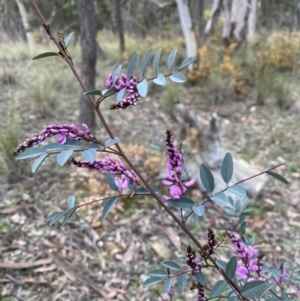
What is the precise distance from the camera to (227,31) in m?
8.03

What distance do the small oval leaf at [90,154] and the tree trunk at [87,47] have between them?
112 inches

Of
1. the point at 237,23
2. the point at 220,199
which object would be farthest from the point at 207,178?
the point at 237,23

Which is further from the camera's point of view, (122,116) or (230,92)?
(230,92)

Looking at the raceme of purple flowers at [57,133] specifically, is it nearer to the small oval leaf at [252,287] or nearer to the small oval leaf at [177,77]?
the small oval leaf at [177,77]

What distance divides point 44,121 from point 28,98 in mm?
745

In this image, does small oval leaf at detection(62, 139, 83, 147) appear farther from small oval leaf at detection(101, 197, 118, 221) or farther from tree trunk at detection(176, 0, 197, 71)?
tree trunk at detection(176, 0, 197, 71)

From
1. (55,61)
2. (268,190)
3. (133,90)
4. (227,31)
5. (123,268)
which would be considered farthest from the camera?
(227,31)

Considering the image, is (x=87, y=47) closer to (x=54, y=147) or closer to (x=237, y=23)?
Result: (x=54, y=147)

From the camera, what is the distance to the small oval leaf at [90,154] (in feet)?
2.04


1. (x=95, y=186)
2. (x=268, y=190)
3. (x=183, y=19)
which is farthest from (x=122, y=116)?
(x=183, y=19)

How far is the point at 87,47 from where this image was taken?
341 cm

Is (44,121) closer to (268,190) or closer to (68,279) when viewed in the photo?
(68,279)

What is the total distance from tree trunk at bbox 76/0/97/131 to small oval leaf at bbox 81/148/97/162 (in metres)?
2.85

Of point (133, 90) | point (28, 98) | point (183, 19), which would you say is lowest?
point (28, 98)
